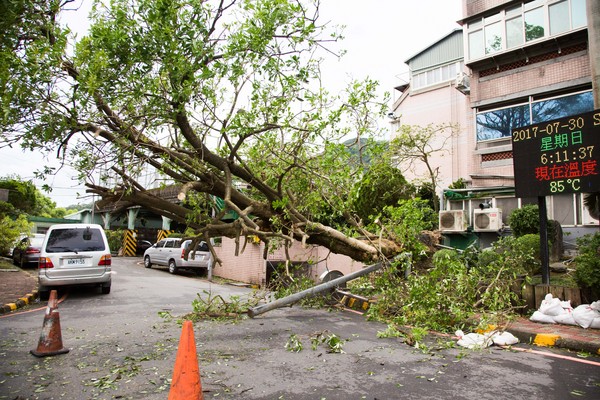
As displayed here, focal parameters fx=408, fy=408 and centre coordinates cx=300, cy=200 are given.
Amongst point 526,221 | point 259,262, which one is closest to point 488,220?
point 526,221

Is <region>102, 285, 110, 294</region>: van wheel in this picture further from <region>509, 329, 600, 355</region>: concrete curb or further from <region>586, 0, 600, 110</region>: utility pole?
<region>586, 0, 600, 110</region>: utility pole

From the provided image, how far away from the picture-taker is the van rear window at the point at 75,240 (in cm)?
1045

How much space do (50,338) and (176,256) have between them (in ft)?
46.2

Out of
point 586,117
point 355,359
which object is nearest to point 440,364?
point 355,359

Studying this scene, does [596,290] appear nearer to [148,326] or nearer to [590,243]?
[590,243]

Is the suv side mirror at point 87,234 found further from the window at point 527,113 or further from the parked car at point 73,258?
the window at point 527,113

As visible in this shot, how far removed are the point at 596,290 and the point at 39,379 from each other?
8.34 metres

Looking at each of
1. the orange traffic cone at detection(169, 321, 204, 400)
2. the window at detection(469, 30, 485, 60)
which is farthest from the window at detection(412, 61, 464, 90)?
the orange traffic cone at detection(169, 321, 204, 400)

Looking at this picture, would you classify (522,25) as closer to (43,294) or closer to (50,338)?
(50,338)

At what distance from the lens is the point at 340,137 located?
826 cm

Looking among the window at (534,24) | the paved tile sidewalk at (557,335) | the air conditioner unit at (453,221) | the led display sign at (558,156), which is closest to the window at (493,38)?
the window at (534,24)

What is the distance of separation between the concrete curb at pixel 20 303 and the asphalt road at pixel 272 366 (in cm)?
150

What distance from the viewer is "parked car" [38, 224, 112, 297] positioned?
33.6ft

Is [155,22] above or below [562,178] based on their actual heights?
above
